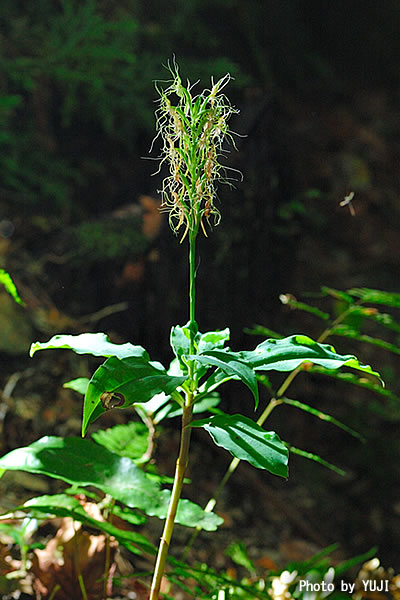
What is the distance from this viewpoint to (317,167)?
9.32 ft

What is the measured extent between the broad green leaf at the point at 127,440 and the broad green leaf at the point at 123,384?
373 mm

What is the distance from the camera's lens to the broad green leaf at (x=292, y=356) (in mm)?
579

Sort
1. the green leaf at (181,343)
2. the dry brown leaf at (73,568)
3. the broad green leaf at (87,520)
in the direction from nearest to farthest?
1. the green leaf at (181,343)
2. the broad green leaf at (87,520)
3. the dry brown leaf at (73,568)

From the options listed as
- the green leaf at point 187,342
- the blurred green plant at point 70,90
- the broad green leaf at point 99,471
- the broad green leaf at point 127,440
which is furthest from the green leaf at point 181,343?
the blurred green plant at point 70,90

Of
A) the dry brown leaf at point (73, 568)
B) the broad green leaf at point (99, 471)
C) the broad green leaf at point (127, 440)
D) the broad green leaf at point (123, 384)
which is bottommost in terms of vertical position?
the dry brown leaf at point (73, 568)

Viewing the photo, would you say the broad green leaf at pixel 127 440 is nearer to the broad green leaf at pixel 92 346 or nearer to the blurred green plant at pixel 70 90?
the broad green leaf at pixel 92 346

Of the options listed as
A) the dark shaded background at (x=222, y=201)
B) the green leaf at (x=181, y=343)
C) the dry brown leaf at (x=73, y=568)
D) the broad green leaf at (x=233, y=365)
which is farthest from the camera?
the dark shaded background at (x=222, y=201)

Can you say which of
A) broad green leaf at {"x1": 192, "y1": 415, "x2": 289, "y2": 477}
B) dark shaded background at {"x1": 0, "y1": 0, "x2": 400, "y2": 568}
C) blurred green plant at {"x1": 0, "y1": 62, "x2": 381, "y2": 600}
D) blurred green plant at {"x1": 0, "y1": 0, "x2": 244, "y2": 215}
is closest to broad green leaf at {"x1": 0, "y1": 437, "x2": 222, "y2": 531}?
blurred green plant at {"x1": 0, "y1": 62, "x2": 381, "y2": 600}

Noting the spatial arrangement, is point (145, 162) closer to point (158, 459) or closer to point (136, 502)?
point (158, 459)

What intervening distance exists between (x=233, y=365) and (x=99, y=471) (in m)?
0.28

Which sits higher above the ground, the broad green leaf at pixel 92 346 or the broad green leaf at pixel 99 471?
the broad green leaf at pixel 92 346

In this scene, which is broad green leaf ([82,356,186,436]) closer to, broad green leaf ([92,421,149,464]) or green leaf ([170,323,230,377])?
green leaf ([170,323,230,377])

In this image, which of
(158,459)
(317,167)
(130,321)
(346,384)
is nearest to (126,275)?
(130,321)

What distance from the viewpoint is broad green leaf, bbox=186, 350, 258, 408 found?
1.77ft
